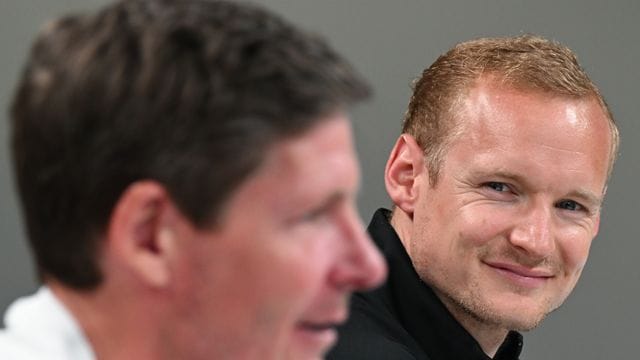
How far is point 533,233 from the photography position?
1.51 meters

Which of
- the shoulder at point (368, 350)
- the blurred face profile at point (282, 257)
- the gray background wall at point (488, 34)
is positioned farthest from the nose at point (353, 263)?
the gray background wall at point (488, 34)

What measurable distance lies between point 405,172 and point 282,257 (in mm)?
780

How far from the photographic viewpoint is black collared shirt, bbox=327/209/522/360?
1498 mm

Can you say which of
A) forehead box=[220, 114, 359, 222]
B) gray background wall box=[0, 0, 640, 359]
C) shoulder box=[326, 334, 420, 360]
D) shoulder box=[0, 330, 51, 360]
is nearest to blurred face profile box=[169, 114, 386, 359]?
forehead box=[220, 114, 359, 222]

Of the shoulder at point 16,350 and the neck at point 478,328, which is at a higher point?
the shoulder at point 16,350

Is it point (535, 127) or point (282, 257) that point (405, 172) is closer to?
point (535, 127)

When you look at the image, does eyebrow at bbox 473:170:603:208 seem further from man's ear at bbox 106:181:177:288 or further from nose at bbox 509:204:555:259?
man's ear at bbox 106:181:177:288

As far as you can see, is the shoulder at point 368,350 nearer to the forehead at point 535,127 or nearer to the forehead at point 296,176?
the forehead at point 535,127

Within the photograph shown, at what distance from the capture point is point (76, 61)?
830 mm

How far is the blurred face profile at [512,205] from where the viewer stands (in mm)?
1492

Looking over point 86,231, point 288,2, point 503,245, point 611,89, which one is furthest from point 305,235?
point 611,89

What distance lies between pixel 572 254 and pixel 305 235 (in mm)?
783

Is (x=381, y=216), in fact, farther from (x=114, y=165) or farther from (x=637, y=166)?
(x=637, y=166)

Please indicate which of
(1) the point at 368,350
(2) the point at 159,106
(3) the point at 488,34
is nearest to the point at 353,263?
(2) the point at 159,106
